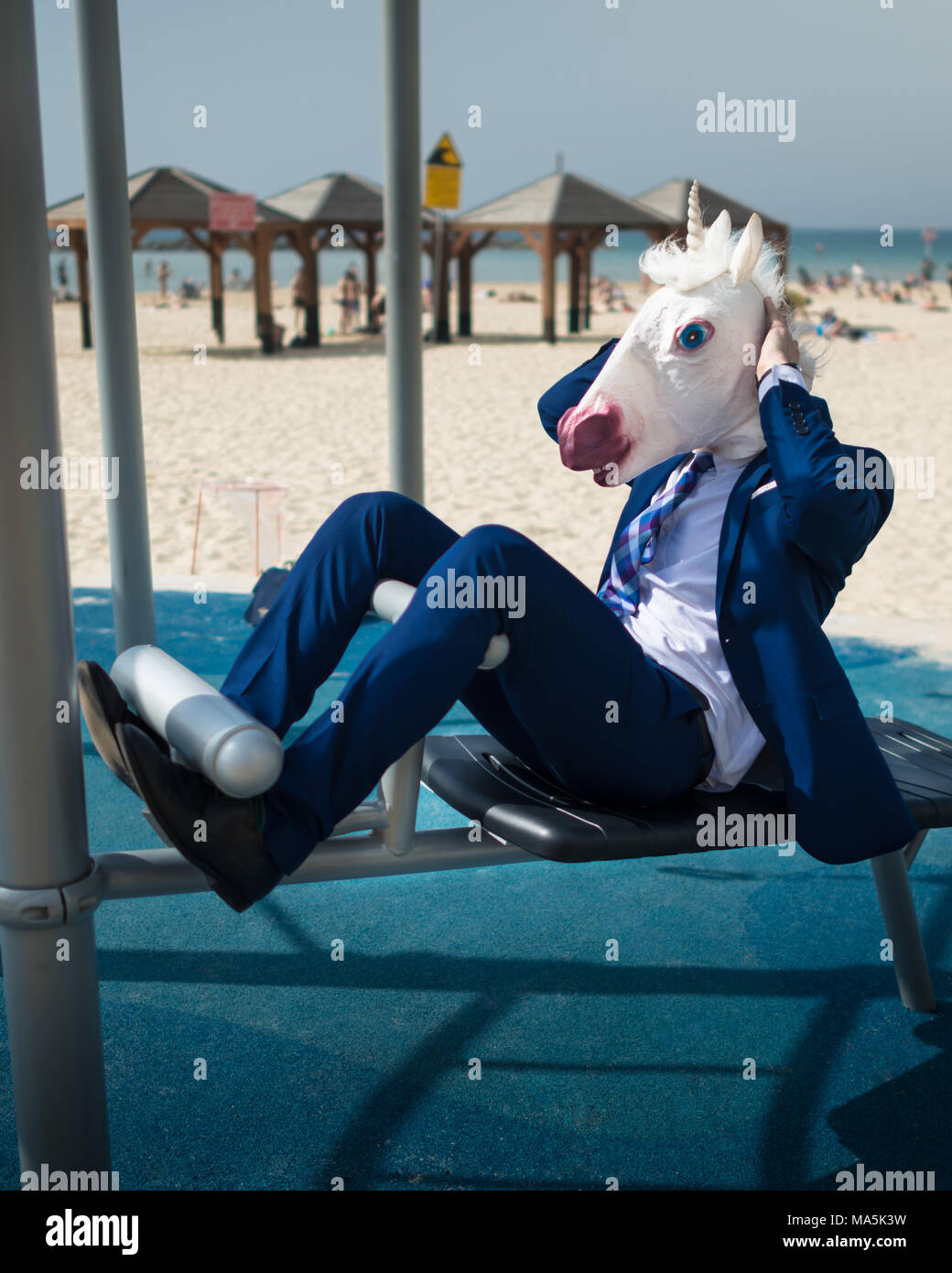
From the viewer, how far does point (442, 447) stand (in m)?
9.72

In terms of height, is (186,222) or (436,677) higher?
(186,222)

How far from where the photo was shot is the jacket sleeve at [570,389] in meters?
2.27

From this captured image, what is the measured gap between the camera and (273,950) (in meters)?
2.66

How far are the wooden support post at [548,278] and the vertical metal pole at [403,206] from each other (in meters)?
16.0

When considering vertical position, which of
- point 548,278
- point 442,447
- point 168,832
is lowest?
point 442,447

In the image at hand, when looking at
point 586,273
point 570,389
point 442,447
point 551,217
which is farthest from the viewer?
point 586,273

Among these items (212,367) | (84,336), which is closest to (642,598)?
(212,367)

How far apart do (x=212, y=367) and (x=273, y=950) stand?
13507 mm

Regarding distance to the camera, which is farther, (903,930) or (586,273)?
(586,273)

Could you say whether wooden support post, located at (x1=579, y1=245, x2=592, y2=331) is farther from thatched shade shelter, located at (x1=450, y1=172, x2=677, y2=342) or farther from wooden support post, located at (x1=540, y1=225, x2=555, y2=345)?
wooden support post, located at (x1=540, y1=225, x2=555, y2=345)

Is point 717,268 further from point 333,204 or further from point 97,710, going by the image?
point 333,204

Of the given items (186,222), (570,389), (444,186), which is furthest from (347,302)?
(570,389)

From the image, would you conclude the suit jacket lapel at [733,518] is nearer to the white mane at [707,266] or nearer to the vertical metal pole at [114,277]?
the white mane at [707,266]

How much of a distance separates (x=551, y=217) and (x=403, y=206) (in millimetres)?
16270
